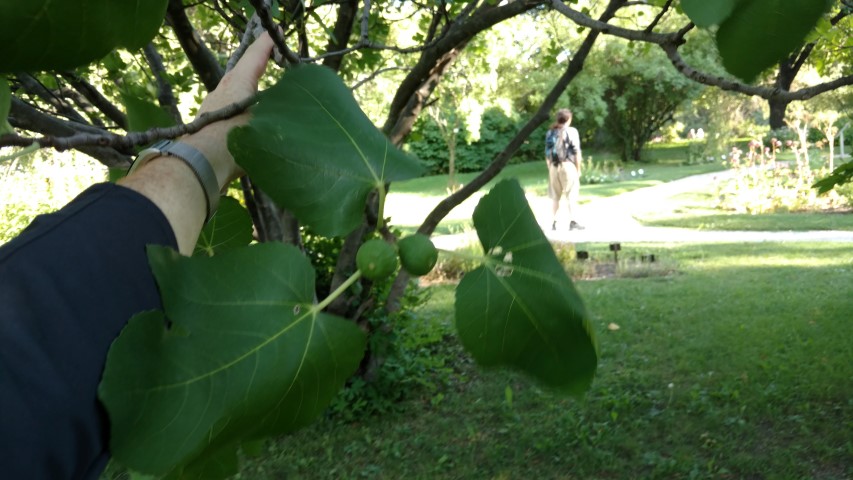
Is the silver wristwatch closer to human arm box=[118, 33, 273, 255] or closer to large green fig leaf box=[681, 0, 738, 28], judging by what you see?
human arm box=[118, 33, 273, 255]

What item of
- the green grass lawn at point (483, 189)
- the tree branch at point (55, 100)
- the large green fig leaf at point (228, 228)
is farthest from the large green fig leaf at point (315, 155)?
the green grass lawn at point (483, 189)

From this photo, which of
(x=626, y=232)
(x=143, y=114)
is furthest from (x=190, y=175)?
(x=626, y=232)

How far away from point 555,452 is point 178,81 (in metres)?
2.93

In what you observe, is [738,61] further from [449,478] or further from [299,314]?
[449,478]

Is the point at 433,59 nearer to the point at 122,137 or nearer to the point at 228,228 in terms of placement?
the point at 228,228

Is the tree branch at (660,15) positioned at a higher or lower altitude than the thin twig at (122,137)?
higher

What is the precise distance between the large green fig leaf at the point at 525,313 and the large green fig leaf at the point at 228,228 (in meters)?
0.38

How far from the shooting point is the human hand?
946mm

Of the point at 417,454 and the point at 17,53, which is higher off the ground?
the point at 17,53

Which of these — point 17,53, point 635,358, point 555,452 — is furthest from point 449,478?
point 17,53

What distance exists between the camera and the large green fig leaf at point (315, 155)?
2.52ft

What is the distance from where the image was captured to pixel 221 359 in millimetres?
620

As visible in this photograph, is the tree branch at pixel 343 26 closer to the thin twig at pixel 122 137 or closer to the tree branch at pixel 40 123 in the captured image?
the tree branch at pixel 40 123

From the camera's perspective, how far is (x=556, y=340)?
767 mm
